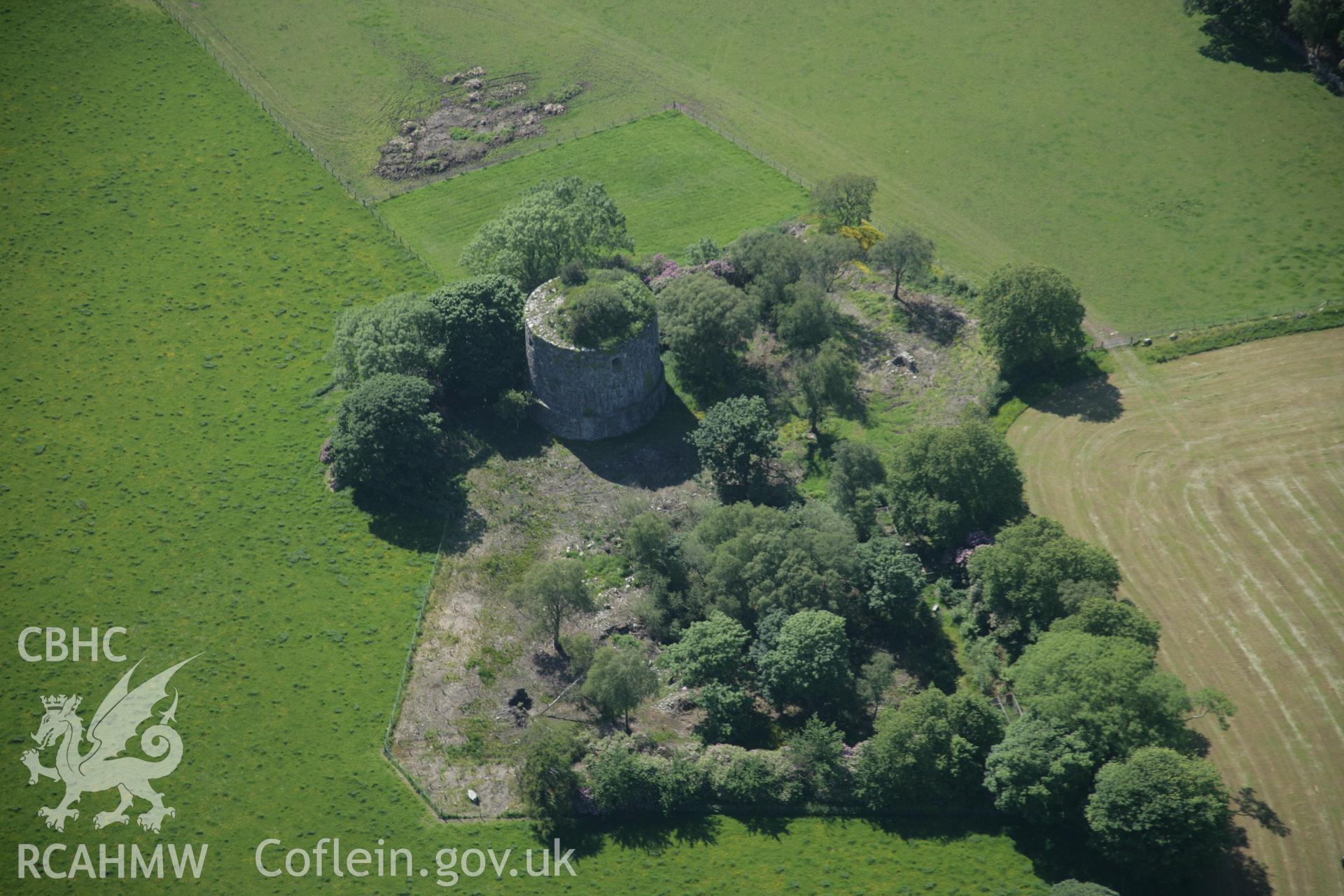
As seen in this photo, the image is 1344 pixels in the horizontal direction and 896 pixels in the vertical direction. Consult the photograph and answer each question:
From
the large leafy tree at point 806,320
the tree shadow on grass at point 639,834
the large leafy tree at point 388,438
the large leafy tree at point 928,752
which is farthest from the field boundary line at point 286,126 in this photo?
the large leafy tree at point 928,752

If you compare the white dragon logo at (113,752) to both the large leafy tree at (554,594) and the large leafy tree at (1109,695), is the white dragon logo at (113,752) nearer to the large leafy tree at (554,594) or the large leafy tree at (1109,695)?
the large leafy tree at (554,594)

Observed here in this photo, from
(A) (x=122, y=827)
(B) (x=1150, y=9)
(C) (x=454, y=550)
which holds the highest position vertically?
(B) (x=1150, y=9)

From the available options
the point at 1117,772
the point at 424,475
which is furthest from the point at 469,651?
the point at 1117,772

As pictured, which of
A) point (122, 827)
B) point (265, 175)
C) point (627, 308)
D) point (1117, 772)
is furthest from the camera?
point (265, 175)

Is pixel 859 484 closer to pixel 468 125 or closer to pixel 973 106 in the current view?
Result: pixel 973 106

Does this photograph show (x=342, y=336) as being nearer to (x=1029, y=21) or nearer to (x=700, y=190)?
(x=700, y=190)

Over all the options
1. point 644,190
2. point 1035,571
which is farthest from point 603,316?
point 1035,571

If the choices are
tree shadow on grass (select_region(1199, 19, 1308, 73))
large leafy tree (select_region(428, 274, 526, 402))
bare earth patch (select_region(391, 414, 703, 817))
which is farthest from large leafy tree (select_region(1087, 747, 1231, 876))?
tree shadow on grass (select_region(1199, 19, 1308, 73))

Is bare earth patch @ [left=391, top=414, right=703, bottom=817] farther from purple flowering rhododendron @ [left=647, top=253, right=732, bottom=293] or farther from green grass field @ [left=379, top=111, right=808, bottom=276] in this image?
green grass field @ [left=379, top=111, right=808, bottom=276]
